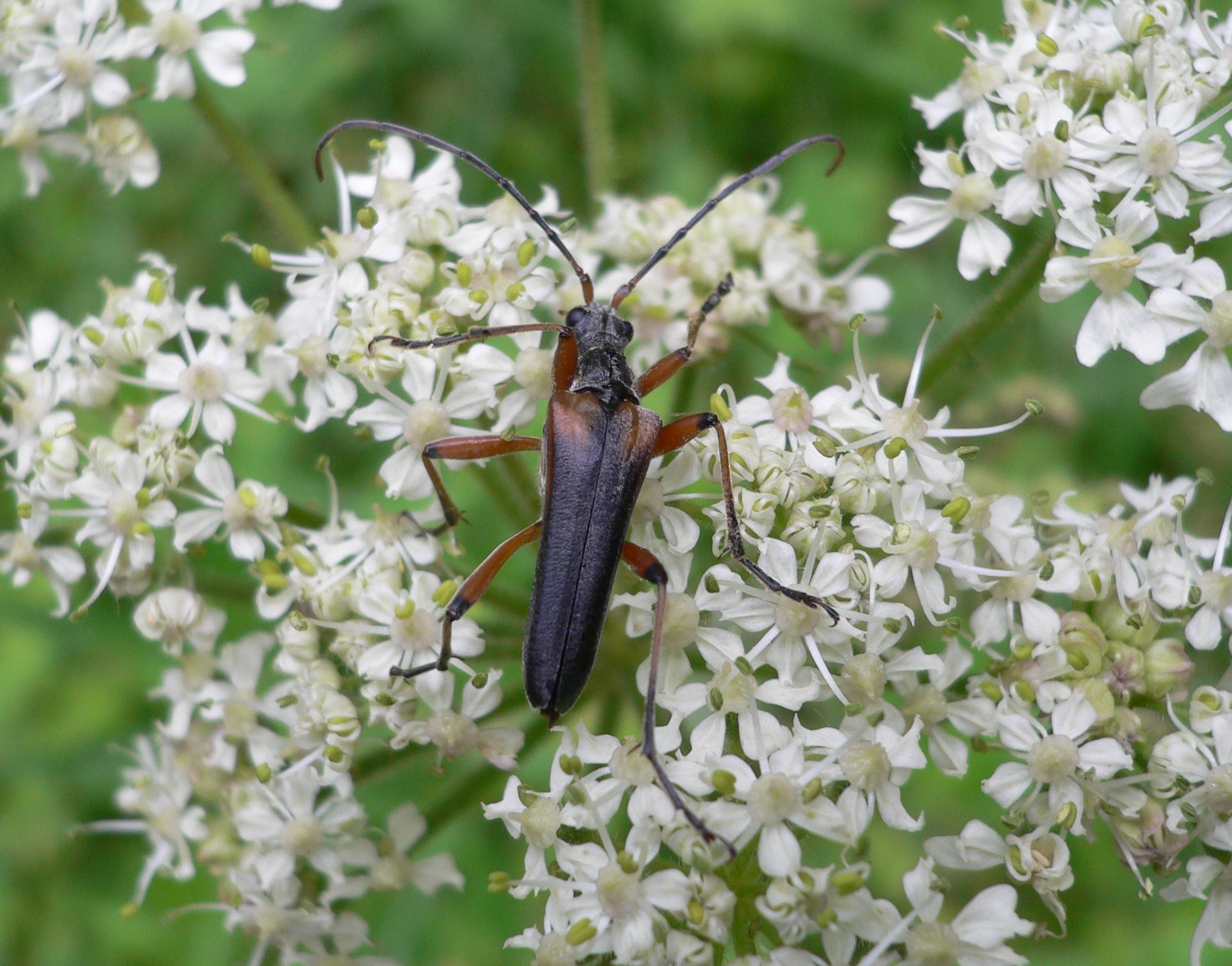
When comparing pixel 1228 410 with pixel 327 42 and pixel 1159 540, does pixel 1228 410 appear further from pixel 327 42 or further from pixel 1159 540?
pixel 327 42

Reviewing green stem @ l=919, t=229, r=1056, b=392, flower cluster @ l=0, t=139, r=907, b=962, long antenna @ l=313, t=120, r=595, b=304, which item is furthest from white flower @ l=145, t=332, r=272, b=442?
green stem @ l=919, t=229, r=1056, b=392

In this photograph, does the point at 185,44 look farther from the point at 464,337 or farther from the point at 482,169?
the point at 464,337

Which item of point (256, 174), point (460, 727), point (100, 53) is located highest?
point (100, 53)

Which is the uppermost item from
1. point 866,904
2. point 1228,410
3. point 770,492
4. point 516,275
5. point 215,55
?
point 215,55

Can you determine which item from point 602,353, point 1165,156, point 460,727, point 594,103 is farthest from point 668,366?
point 1165,156

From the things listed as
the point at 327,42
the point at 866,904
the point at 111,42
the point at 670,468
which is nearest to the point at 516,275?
the point at 670,468

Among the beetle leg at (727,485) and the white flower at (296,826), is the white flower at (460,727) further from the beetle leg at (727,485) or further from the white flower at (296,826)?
the beetle leg at (727,485)
